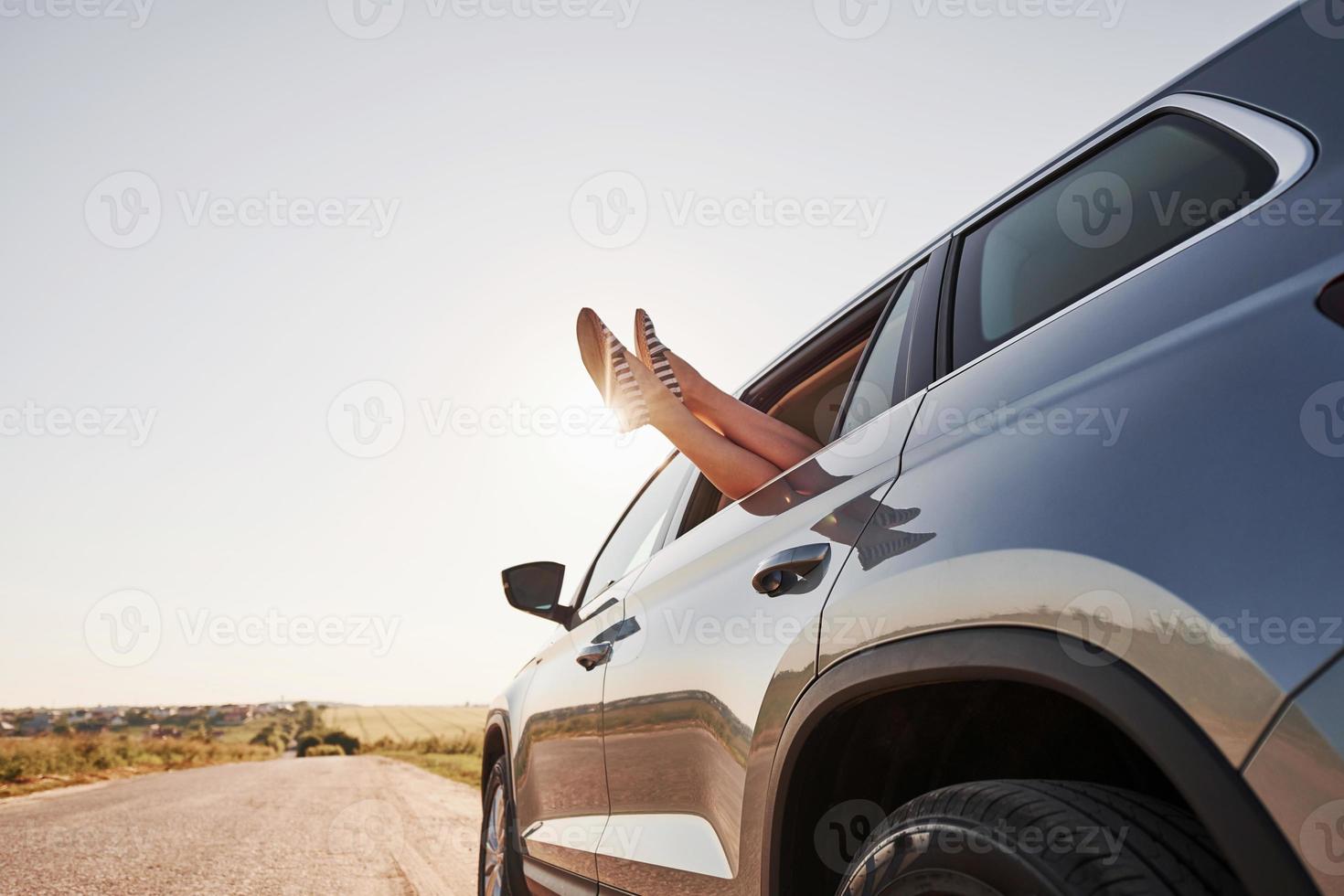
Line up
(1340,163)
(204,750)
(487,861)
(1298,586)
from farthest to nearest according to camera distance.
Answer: (204,750) → (487,861) → (1340,163) → (1298,586)

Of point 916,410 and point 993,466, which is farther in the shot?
point 916,410

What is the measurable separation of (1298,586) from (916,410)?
781mm

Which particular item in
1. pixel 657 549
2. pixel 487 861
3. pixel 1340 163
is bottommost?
pixel 487 861

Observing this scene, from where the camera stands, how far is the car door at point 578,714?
8.41 feet

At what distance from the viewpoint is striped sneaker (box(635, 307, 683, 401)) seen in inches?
106

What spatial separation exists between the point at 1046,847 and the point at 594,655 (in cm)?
183

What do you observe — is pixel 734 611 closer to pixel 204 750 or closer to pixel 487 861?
pixel 487 861

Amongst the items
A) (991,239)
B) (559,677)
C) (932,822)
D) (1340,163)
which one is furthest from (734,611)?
(559,677)

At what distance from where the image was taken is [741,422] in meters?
2.60

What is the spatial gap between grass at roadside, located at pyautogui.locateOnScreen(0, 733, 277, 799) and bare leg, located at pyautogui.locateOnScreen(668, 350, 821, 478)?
13801 millimetres

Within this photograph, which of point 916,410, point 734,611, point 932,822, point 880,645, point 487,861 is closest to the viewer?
point 932,822

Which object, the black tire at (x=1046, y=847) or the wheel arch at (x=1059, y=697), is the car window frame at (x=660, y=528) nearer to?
the wheel arch at (x=1059, y=697)

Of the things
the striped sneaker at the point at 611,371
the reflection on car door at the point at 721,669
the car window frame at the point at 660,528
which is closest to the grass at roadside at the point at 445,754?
the car window frame at the point at 660,528

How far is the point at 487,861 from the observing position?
3.93 metres
